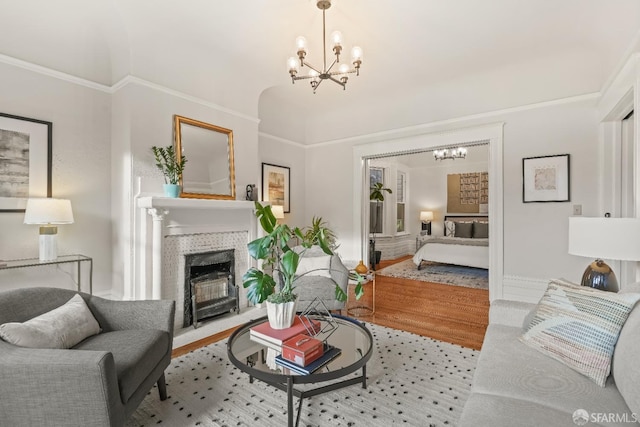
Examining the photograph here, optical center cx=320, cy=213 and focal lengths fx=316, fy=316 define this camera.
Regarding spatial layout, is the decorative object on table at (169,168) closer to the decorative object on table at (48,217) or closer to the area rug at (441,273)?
the decorative object on table at (48,217)

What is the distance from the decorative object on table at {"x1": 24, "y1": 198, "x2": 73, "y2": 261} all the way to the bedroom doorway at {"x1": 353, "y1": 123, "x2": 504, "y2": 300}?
3.90m

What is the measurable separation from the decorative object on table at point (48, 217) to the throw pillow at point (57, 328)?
101cm

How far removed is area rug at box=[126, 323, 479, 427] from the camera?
1849 mm

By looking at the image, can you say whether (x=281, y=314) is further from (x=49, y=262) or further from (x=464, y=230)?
(x=464, y=230)

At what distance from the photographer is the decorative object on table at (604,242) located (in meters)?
1.92

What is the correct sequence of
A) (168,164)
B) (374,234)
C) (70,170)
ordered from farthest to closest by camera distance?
1. (374,234)
2. (168,164)
3. (70,170)

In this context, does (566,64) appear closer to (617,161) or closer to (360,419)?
(617,161)

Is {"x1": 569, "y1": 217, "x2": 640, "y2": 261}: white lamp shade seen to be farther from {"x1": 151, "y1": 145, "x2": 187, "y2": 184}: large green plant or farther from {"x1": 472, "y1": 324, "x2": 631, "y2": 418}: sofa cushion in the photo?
{"x1": 151, "y1": 145, "x2": 187, "y2": 184}: large green plant

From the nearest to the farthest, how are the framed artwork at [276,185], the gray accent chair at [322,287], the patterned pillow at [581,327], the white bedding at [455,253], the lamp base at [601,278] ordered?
the patterned pillow at [581,327] < the lamp base at [601,278] < the gray accent chair at [322,287] < the framed artwork at [276,185] < the white bedding at [455,253]

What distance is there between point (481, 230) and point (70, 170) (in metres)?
8.07

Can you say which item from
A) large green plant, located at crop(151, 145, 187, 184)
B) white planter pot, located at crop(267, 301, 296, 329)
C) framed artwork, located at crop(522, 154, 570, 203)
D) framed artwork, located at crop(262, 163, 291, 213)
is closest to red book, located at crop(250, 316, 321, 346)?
white planter pot, located at crop(267, 301, 296, 329)

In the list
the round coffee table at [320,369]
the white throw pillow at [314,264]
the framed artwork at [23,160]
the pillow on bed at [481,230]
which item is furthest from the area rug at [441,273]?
the framed artwork at [23,160]

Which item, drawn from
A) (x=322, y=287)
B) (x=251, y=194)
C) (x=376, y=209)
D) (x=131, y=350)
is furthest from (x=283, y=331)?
(x=376, y=209)

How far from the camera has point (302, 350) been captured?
168 cm
